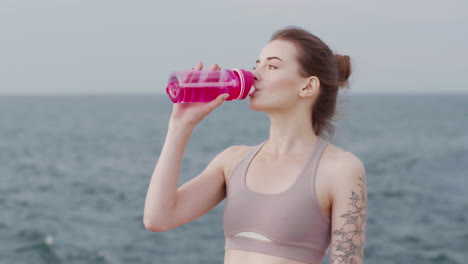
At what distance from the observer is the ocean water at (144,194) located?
30.5 meters

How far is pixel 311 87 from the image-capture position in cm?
305

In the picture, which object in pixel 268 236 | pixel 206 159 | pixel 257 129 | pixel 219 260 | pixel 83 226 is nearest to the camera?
pixel 268 236

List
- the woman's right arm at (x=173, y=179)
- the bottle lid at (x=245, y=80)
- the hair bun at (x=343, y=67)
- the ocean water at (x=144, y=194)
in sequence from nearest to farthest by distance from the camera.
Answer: the bottle lid at (x=245, y=80), the woman's right arm at (x=173, y=179), the hair bun at (x=343, y=67), the ocean water at (x=144, y=194)

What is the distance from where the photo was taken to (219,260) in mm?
27953

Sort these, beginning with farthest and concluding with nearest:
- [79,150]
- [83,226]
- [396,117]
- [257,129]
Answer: [396,117] < [257,129] < [79,150] < [83,226]

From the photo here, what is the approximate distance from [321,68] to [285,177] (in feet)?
1.79

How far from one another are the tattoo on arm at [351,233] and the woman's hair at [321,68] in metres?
0.49

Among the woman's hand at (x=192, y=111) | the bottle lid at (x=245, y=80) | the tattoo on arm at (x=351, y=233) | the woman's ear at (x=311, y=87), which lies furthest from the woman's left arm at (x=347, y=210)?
the woman's hand at (x=192, y=111)

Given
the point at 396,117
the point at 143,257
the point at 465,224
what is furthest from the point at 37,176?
the point at 396,117

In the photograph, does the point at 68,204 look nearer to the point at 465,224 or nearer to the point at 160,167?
the point at 465,224

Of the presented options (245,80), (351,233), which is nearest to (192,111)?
(245,80)

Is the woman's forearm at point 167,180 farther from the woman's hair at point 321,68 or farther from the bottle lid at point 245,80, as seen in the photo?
the woman's hair at point 321,68

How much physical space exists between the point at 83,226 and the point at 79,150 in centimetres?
Result: 3276

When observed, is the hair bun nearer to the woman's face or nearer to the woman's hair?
the woman's hair
